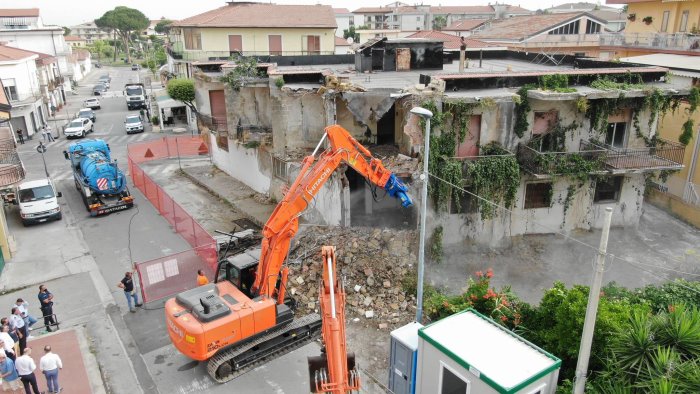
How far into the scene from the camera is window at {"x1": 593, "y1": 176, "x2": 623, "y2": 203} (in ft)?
69.0

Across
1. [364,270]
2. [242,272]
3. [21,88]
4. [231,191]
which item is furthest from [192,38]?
[242,272]

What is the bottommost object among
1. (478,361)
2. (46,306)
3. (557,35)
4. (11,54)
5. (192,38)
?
(46,306)

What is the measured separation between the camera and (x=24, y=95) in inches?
1735

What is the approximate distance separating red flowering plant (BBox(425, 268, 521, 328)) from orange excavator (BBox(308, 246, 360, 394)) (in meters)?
4.17

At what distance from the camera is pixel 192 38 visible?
42.6m

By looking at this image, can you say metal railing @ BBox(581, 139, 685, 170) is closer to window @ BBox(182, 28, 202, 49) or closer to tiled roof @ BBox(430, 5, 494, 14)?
window @ BBox(182, 28, 202, 49)

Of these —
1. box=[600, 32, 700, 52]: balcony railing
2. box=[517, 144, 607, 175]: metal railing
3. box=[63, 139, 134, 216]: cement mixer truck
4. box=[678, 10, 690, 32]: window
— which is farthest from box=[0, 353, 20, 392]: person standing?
box=[678, 10, 690, 32]: window

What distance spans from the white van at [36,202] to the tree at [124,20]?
10419 centimetres

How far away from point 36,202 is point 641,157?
2682cm

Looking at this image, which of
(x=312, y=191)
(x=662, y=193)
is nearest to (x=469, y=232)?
(x=312, y=191)

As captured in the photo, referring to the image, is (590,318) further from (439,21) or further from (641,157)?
(439,21)

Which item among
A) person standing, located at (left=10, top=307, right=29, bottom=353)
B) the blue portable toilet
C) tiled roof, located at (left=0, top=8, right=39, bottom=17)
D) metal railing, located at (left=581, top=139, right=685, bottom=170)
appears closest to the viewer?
the blue portable toilet

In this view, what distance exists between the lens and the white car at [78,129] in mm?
42375

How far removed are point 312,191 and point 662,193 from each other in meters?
21.1
